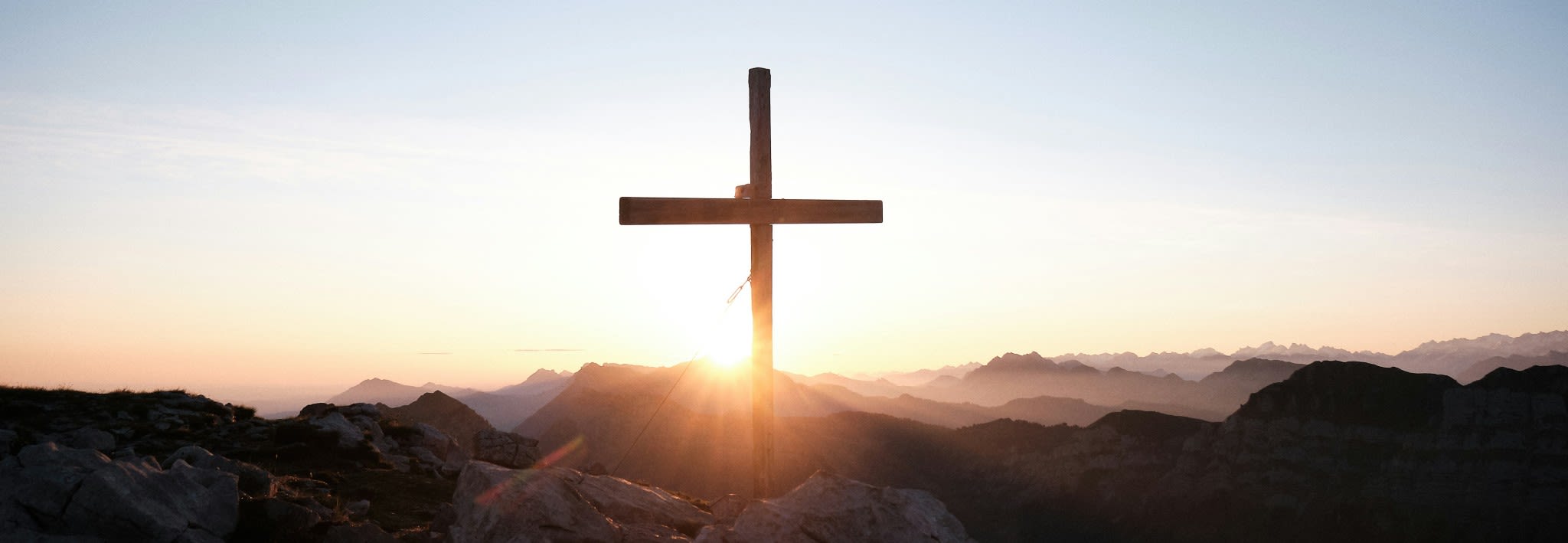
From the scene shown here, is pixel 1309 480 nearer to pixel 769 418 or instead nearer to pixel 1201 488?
pixel 1201 488

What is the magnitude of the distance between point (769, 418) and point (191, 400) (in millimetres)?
20627

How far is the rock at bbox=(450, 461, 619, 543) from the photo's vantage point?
34.0ft

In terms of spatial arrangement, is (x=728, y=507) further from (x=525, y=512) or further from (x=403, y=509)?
(x=403, y=509)

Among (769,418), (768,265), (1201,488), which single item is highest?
(768,265)

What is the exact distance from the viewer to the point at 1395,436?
3979 inches

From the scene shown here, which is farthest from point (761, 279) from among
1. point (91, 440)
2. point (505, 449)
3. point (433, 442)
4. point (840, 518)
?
point (505, 449)

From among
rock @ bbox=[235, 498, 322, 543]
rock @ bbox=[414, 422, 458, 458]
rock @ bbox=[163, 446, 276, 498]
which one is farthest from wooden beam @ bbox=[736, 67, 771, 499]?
rock @ bbox=[414, 422, 458, 458]

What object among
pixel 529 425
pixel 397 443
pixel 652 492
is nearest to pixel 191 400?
pixel 397 443

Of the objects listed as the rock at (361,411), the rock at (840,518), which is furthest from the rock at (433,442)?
the rock at (840,518)

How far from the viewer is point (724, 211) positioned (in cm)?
1350

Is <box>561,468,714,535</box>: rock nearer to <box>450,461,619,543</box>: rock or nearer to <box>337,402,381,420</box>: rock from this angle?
<box>450,461,619,543</box>: rock

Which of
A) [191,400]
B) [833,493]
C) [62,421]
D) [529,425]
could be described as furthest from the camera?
[529,425]

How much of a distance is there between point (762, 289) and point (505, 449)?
20.9 metres

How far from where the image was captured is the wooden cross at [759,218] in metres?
13.4
